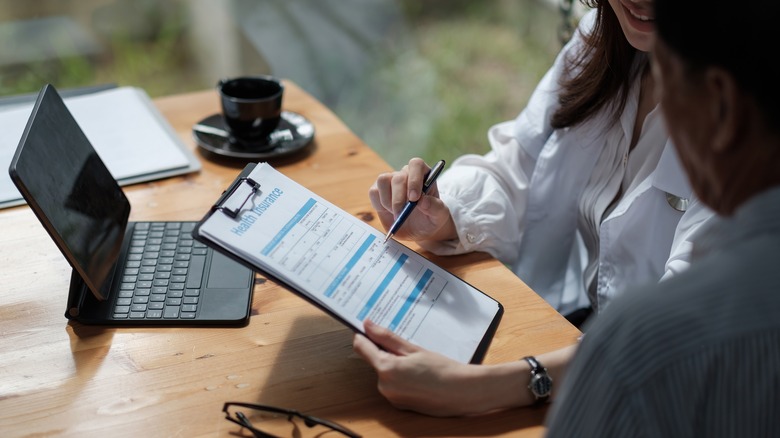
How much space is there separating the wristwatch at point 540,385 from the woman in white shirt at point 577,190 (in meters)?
0.29

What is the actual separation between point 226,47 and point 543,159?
155 cm

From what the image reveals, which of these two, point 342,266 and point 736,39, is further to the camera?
point 342,266

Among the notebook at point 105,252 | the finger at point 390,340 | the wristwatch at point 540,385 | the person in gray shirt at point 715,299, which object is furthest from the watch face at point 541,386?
the notebook at point 105,252

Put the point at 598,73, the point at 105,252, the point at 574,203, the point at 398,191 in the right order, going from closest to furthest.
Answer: the point at 105,252
the point at 398,191
the point at 598,73
the point at 574,203

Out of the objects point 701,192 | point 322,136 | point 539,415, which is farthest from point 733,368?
point 322,136

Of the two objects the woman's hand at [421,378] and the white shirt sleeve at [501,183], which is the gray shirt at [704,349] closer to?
the woman's hand at [421,378]

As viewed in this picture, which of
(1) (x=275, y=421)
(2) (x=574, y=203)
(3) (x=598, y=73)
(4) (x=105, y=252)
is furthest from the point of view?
(2) (x=574, y=203)

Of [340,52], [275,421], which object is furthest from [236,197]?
[340,52]

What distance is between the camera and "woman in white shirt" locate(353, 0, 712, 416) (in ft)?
3.59

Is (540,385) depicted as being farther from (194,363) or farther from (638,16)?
(638,16)

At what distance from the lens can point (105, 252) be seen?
0.97 metres

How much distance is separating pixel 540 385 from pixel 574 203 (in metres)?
0.56

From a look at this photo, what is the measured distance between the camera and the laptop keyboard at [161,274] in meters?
0.95

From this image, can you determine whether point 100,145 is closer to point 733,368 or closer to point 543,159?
point 543,159
